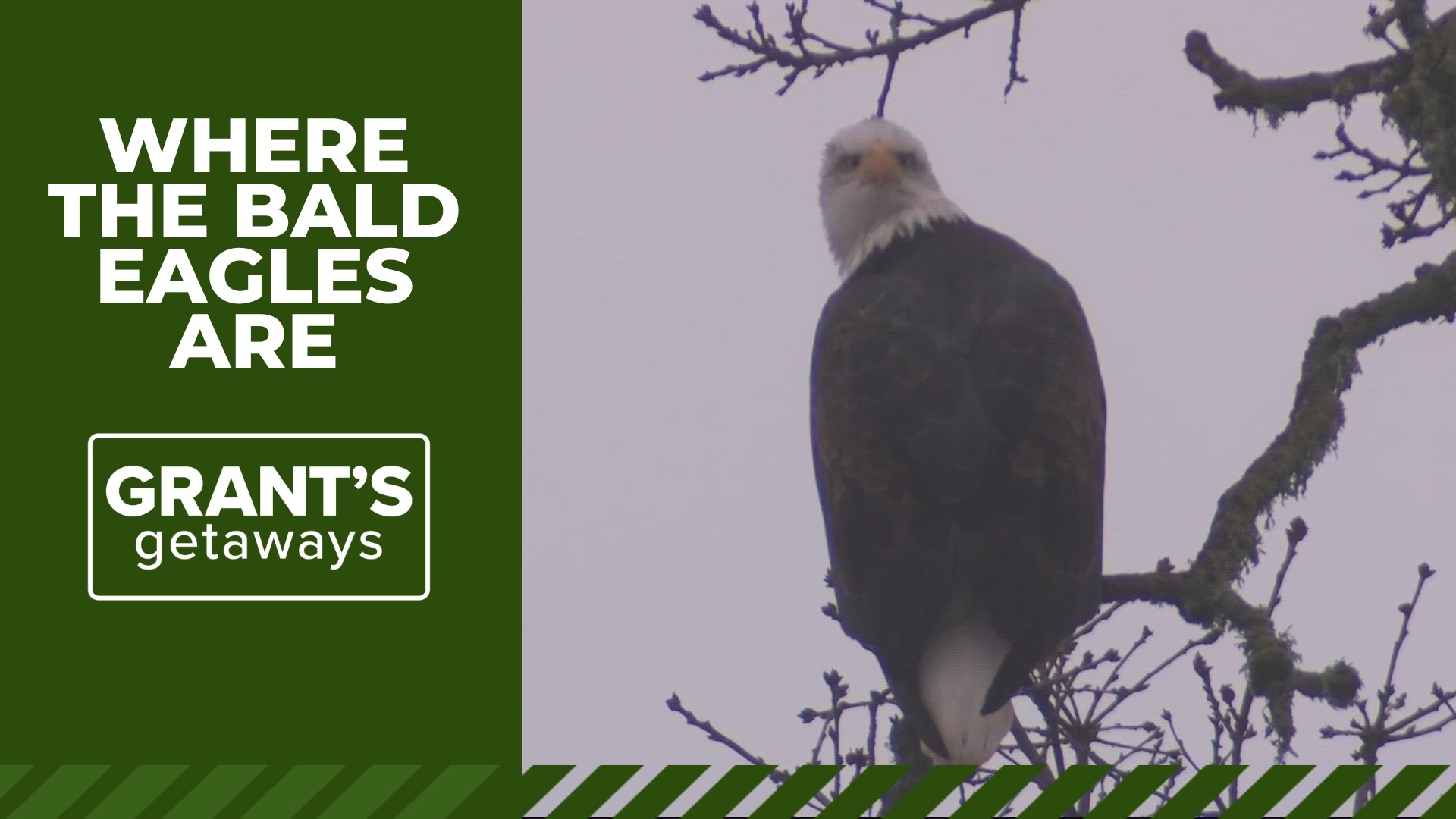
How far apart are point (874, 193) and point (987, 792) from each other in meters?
2.67

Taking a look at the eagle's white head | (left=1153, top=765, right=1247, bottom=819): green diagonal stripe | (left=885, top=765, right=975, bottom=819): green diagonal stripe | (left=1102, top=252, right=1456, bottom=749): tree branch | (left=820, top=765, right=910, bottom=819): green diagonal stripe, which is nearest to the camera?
(left=1153, top=765, right=1247, bottom=819): green diagonal stripe

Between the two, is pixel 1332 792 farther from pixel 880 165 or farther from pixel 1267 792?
pixel 880 165

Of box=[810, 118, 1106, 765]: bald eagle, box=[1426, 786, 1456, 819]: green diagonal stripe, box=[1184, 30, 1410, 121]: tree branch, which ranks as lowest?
box=[1426, 786, 1456, 819]: green diagonal stripe

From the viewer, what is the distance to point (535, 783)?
5480 mm

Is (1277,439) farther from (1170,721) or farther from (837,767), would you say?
(837,767)

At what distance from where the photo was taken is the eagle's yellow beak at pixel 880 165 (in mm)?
7676

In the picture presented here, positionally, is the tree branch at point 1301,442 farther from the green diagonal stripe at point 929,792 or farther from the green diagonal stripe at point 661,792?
the green diagonal stripe at point 661,792

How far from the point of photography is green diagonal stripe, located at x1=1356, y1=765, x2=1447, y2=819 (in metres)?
5.09

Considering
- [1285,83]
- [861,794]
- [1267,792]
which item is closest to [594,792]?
[861,794]

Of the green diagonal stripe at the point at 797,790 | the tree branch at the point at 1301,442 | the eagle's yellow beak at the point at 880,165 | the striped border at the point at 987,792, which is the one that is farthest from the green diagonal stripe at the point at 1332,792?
the eagle's yellow beak at the point at 880,165

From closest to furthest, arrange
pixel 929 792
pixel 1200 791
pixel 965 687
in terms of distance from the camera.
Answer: pixel 1200 791
pixel 929 792
pixel 965 687

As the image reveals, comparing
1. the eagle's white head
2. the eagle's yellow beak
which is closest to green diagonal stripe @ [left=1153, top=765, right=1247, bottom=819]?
the eagle's white head

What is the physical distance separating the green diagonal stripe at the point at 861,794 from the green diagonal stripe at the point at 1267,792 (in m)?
0.72

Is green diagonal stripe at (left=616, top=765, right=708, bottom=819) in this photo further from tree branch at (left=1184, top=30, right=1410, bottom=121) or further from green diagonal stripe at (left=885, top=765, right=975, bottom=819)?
tree branch at (left=1184, top=30, right=1410, bottom=121)
